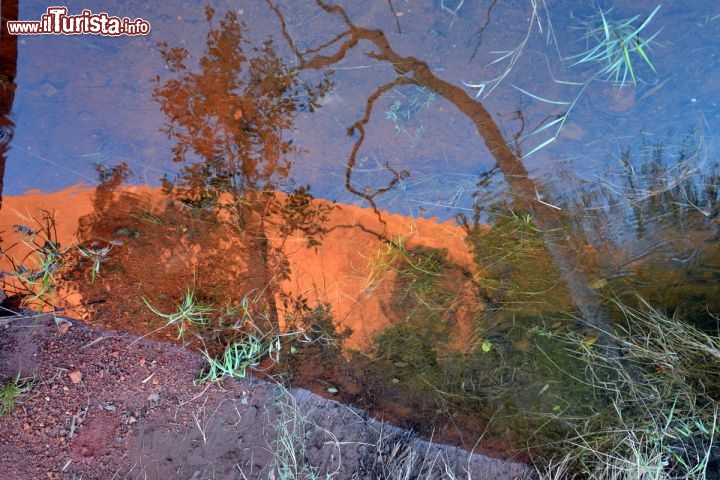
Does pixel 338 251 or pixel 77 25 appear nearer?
pixel 77 25

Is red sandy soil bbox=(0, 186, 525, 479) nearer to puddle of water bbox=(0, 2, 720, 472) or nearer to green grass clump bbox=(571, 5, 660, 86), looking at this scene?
puddle of water bbox=(0, 2, 720, 472)

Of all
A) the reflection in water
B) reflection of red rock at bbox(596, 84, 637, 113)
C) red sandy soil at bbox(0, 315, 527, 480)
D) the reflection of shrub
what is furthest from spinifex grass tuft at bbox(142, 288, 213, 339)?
reflection of red rock at bbox(596, 84, 637, 113)

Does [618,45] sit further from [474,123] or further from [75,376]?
[75,376]

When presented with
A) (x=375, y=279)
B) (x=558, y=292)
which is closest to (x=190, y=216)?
(x=375, y=279)

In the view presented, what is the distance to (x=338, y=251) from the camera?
2400 mm

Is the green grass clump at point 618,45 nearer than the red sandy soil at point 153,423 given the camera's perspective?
Yes

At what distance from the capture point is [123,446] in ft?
7.80

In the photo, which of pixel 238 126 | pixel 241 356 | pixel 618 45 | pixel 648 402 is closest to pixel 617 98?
pixel 618 45

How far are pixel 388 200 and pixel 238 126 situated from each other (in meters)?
0.87

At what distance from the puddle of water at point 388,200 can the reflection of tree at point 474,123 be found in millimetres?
11

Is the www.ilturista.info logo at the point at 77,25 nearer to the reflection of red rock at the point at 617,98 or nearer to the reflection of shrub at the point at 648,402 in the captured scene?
the reflection of red rock at the point at 617,98

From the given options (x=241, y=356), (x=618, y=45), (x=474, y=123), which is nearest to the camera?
(x=618, y=45)

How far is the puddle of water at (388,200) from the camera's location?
2.23 metres

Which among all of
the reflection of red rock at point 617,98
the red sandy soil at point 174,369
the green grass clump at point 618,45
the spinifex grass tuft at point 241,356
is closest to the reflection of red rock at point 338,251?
the red sandy soil at point 174,369
